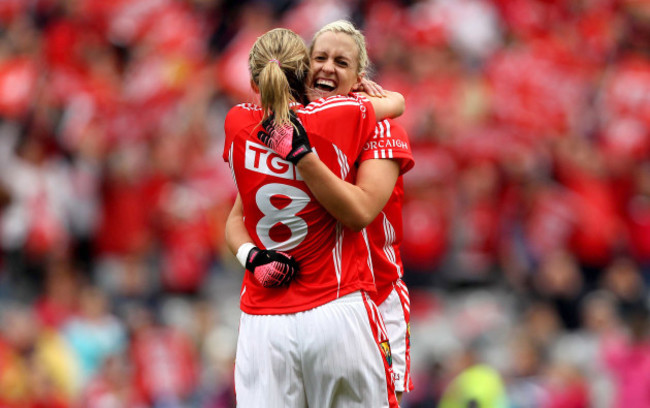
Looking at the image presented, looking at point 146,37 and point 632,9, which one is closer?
point 632,9

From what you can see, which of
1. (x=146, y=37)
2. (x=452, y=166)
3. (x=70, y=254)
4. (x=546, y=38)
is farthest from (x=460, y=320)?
(x=146, y=37)

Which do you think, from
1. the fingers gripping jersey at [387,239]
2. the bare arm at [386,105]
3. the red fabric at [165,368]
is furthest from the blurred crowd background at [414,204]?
the bare arm at [386,105]

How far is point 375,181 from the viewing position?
4008mm

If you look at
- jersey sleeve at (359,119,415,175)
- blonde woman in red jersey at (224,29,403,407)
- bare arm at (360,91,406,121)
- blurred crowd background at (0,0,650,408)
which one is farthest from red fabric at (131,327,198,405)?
jersey sleeve at (359,119,415,175)

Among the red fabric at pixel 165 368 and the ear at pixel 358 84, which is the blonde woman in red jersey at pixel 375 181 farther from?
the red fabric at pixel 165 368

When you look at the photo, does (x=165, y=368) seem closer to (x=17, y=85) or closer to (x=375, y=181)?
(x=17, y=85)

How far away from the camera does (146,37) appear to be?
12477 mm

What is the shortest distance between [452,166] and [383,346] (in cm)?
567

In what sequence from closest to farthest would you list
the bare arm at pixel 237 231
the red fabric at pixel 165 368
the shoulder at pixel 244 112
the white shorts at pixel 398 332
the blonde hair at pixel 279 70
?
the blonde hair at pixel 279 70
the shoulder at pixel 244 112
the bare arm at pixel 237 231
the white shorts at pixel 398 332
the red fabric at pixel 165 368

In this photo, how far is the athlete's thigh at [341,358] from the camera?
3.88 metres

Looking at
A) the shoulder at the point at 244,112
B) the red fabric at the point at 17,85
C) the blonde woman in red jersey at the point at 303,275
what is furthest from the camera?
the red fabric at the point at 17,85

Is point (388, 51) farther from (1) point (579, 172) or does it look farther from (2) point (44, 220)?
(2) point (44, 220)

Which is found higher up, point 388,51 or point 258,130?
point 388,51

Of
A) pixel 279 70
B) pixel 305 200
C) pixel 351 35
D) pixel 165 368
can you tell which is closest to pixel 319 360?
pixel 305 200
